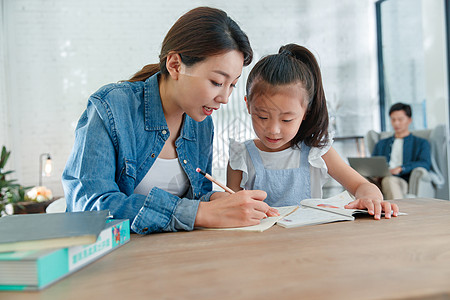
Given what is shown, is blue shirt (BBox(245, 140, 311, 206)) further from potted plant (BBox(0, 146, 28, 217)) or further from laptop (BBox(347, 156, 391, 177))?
potted plant (BBox(0, 146, 28, 217))

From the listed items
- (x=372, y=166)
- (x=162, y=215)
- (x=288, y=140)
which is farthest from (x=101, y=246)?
(x=372, y=166)

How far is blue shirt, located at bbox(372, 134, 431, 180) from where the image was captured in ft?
12.9

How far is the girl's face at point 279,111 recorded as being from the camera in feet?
4.23

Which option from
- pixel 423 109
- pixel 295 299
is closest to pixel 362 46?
pixel 423 109

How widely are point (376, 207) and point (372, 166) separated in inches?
110

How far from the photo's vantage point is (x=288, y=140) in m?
1.38

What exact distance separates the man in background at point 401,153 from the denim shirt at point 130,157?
9.50ft

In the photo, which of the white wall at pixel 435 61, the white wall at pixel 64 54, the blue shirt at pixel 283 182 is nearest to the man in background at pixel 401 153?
Answer: the white wall at pixel 435 61

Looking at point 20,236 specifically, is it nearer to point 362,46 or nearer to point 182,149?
point 182,149

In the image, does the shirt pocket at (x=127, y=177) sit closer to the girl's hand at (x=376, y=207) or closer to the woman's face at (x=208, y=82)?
the woman's face at (x=208, y=82)

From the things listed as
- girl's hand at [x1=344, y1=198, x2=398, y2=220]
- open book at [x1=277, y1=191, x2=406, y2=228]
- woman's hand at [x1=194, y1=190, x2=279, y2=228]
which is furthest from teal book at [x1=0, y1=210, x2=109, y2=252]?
girl's hand at [x1=344, y1=198, x2=398, y2=220]

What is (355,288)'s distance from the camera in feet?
1.63

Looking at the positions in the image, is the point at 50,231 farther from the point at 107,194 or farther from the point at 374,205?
the point at 374,205

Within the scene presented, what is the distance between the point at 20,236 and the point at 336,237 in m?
0.56
